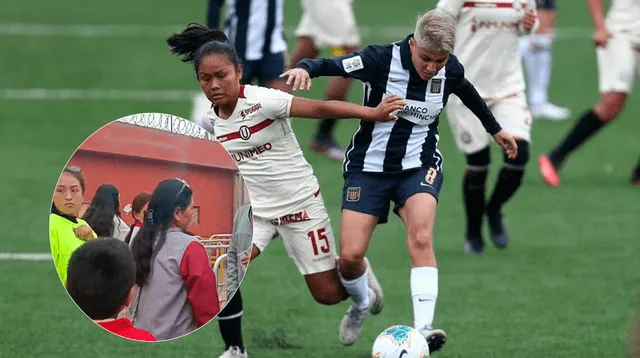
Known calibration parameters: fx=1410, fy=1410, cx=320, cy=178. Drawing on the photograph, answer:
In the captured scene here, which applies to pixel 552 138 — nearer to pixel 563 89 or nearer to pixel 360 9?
pixel 563 89

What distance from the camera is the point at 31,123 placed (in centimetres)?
1441

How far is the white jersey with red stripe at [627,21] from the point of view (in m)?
11.4

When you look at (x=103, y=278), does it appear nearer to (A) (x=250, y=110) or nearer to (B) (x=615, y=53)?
(A) (x=250, y=110)

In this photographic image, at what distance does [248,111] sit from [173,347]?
4.65 feet

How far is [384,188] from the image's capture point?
740 centimetres

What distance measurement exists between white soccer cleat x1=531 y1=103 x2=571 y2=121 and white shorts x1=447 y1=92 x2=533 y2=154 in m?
5.53

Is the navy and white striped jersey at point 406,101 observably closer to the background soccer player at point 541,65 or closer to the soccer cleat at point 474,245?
the soccer cleat at point 474,245

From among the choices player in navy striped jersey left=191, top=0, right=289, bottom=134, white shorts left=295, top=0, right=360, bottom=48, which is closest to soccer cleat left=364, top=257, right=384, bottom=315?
player in navy striped jersey left=191, top=0, right=289, bottom=134

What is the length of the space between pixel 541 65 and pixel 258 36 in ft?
16.5

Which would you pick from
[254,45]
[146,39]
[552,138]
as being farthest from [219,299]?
[146,39]

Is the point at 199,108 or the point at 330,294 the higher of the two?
the point at 330,294

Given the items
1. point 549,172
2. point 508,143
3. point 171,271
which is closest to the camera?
point 171,271

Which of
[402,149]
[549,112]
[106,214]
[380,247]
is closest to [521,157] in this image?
[380,247]

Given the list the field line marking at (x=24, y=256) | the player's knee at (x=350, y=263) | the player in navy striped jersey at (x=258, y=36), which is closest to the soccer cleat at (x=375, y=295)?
the player's knee at (x=350, y=263)
